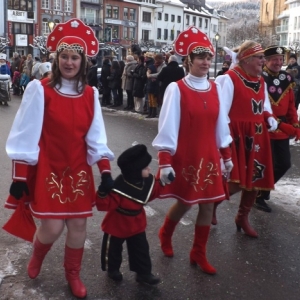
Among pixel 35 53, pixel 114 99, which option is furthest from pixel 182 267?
pixel 35 53

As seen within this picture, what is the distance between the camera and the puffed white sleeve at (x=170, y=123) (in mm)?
3809

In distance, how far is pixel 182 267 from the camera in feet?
13.6

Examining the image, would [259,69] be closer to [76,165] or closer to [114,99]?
[76,165]

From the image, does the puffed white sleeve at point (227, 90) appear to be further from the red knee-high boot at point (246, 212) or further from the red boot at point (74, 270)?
the red boot at point (74, 270)

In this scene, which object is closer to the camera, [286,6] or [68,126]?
[68,126]

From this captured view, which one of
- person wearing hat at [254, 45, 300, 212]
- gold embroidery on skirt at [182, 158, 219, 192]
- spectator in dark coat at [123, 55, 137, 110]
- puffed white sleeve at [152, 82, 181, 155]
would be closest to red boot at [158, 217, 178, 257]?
gold embroidery on skirt at [182, 158, 219, 192]

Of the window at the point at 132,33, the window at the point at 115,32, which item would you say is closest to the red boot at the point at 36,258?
the window at the point at 115,32

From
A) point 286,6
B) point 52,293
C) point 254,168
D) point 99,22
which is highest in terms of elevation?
point 286,6

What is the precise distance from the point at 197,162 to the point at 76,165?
3.30 feet

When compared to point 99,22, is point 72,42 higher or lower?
lower

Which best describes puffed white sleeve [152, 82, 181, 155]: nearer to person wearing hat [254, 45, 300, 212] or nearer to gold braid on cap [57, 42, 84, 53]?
gold braid on cap [57, 42, 84, 53]

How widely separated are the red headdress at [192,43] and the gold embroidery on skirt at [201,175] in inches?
36.0

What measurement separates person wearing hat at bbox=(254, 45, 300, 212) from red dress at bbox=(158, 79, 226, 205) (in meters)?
1.76

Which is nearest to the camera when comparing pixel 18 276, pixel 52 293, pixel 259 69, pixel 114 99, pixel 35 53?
pixel 52 293
